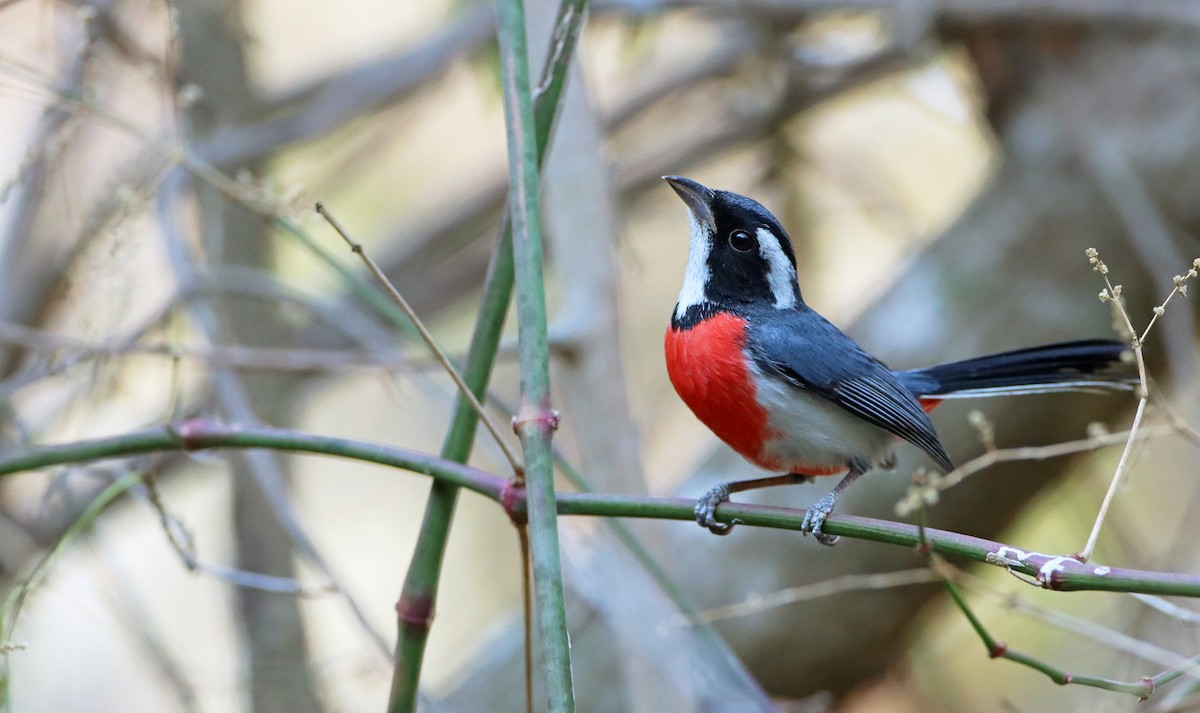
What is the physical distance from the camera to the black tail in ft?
9.57

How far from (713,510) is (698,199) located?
1.32 metres

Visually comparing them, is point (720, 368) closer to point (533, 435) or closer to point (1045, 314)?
point (533, 435)

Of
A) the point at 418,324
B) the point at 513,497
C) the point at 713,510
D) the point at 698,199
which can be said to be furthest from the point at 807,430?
the point at 418,324

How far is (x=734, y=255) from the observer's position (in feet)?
10.2

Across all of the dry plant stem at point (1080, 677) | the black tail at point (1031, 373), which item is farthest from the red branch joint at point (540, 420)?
the black tail at point (1031, 373)

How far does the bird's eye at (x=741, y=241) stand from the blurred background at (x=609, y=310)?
413mm

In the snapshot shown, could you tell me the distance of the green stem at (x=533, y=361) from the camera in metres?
1.59

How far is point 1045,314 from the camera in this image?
4785 millimetres

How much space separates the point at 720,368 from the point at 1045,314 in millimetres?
2494

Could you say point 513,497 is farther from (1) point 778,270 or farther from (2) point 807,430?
(1) point 778,270

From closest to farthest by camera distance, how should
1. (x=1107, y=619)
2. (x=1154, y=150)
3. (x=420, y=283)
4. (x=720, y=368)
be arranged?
(x=720, y=368), (x=1107, y=619), (x=1154, y=150), (x=420, y=283)

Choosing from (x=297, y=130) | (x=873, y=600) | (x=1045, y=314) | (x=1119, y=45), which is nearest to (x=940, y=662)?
(x=873, y=600)

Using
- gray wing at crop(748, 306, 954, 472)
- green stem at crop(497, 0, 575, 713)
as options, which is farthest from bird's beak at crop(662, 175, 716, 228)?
green stem at crop(497, 0, 575, 713)

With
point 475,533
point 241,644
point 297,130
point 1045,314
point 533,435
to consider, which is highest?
point 297,130
